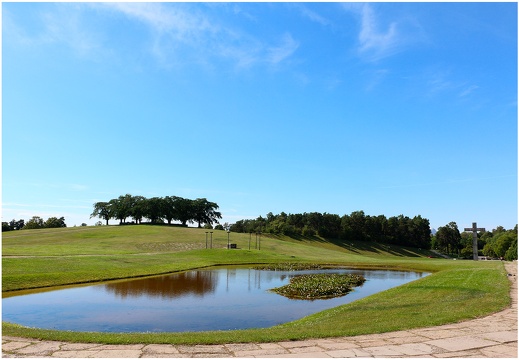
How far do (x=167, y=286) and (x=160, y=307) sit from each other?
8955mm

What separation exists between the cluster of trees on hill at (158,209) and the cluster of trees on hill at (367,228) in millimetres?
23085

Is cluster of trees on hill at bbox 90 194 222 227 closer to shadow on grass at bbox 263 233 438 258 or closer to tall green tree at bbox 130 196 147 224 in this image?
tall green tree at bbox 130 196 147 224

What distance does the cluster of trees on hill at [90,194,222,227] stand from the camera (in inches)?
6156

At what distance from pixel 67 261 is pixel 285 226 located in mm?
Result: 110282

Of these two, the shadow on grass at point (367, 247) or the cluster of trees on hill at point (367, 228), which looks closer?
the shadow on grass at point (367, 247)

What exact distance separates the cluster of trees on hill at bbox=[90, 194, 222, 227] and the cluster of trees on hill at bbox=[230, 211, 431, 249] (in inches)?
909

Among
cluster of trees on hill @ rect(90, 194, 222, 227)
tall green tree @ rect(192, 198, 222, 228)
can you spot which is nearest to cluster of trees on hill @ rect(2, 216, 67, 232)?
cluster of trees on hill @ rect(90, 194, 222, 227)

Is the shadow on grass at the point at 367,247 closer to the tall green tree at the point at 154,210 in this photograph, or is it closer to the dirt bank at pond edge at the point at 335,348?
the tall green tree at the point at 154,210

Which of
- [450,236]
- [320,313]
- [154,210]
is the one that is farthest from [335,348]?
[450,236]

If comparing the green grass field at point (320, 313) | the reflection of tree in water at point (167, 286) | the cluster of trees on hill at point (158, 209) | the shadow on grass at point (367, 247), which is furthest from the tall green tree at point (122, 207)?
the reflection of tree in water at point (167, 286)

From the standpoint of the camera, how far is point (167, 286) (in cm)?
3047

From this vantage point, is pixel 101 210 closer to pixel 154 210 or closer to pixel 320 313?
pixel 154 210

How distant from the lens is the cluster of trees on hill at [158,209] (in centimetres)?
15638

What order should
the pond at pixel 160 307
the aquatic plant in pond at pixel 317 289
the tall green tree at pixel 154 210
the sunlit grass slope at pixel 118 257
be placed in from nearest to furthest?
the pond at pixel 160 307, the aquatic plant in pond at pixel 317 289, the sunlit grass slope at pixel 118 257, the tall green tree at pixel 154 210
